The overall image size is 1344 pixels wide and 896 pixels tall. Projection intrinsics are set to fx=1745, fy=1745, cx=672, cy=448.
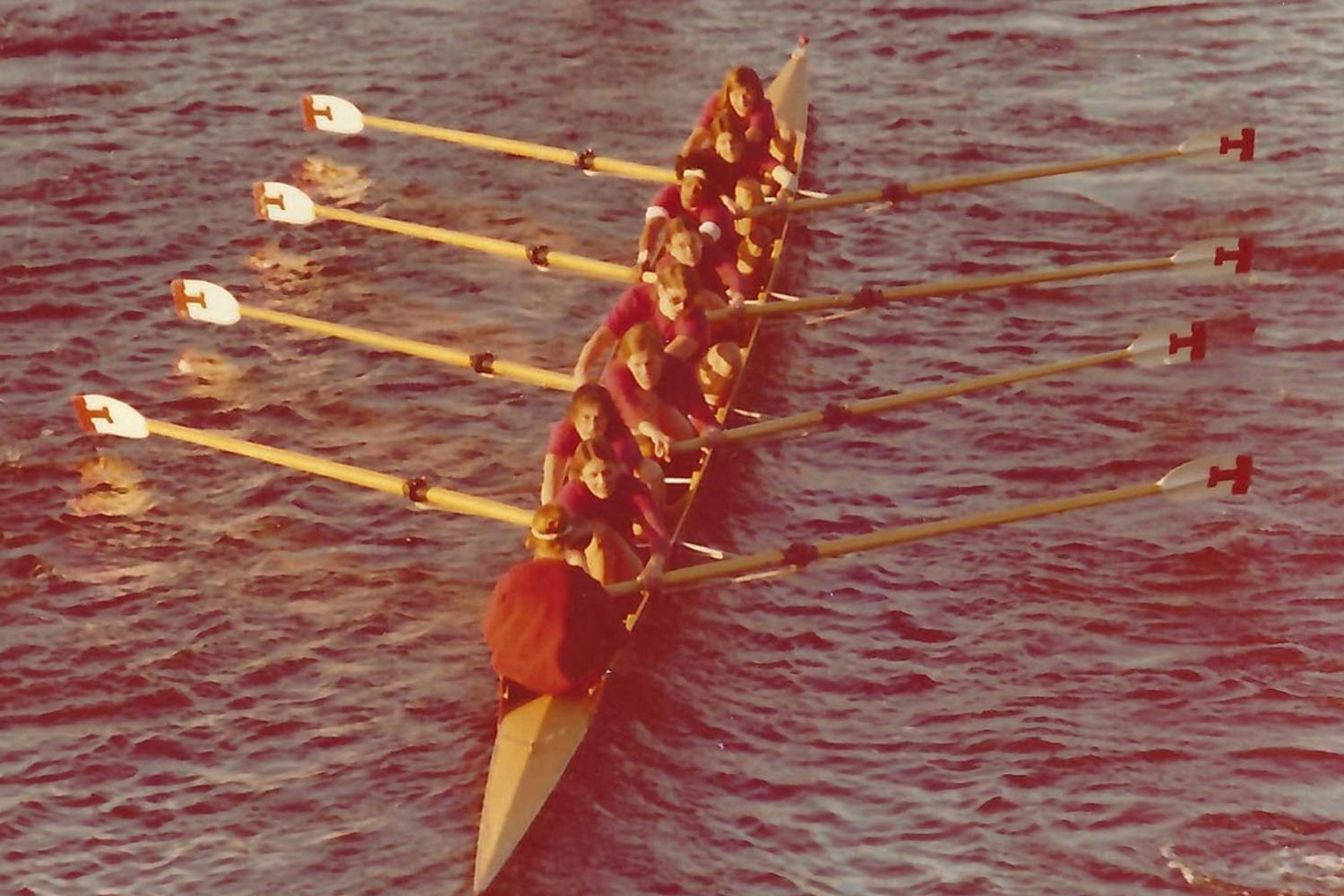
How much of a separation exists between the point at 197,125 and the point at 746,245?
8.93m

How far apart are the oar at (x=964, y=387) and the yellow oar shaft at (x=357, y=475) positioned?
168cm

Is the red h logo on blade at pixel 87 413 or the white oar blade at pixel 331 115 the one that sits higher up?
the white oar blade at pixel 331 115

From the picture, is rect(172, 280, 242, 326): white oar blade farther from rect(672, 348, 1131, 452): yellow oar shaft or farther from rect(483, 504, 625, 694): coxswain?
rect(483, 504, 625, 694): coxswain

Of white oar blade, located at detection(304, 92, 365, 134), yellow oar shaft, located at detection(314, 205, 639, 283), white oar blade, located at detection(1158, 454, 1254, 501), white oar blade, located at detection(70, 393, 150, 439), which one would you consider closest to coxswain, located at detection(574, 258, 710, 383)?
yellow oar shaft, located at detection(314, 205, 639, 283)

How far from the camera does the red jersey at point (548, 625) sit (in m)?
11.8

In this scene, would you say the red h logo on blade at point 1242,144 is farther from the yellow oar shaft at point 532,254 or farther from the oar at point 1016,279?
the yellow oar shaft at point 532,254

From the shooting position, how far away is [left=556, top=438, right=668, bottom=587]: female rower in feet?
42.1

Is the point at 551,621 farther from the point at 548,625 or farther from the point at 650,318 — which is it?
the point at 650,318

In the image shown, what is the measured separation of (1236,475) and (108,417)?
9583 mm

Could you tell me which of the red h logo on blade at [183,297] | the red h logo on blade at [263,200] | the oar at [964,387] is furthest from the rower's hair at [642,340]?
the red h logo on blade at [263,200]

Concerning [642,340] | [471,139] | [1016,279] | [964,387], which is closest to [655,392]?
[642,340]

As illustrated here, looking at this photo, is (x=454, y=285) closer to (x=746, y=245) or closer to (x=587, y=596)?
(x=746, y=245)

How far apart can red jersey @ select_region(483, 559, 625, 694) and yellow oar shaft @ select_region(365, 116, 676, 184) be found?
26.5 ft

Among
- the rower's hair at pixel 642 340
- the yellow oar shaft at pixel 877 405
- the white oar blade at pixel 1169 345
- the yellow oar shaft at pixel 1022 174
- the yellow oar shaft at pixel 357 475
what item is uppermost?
the rower's hair at pixel 642 340
